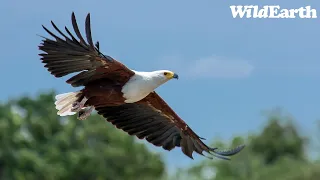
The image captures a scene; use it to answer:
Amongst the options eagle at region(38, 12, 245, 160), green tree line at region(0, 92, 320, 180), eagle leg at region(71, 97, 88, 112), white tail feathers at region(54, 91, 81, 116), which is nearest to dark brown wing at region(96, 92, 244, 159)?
eagle at region(38, 12, 245, 160)

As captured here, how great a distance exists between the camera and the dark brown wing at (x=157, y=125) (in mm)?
11391

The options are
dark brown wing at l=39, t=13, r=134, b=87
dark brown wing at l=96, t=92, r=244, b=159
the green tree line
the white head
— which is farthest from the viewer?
the green tree line

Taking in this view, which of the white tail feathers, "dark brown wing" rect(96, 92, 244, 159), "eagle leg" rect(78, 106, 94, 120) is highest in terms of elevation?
the white tail feathers

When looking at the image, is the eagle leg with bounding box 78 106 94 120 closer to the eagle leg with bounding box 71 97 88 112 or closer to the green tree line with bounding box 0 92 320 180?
the eagle leg with bounding box 71 97 88 112

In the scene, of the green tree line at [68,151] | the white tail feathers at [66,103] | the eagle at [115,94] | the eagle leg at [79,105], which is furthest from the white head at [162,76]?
the green tree line at [68,151]

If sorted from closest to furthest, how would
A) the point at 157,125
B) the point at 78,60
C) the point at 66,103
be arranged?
the point at 78,60 → the point at 66,103 → the point at 157,125

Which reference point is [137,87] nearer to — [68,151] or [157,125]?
[157,125]

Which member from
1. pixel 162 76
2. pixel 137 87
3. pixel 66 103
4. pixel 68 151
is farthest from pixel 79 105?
pixel 68 151

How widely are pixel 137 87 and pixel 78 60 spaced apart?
2.45 feet

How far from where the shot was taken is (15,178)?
2877 cm

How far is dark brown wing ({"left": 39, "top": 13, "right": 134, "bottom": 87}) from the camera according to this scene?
9875 millimetres

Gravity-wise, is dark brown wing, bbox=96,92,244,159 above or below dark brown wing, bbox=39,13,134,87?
below

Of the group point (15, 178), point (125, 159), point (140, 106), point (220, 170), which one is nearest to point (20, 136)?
point (15, 178)

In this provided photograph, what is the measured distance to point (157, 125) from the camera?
11.6 m
